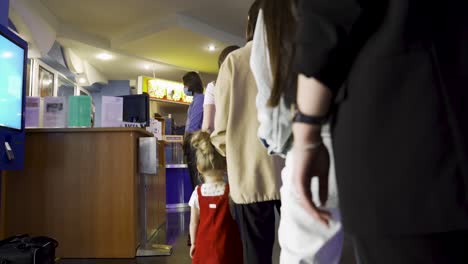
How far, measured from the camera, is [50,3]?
471 cm

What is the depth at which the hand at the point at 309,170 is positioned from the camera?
638 millimetres

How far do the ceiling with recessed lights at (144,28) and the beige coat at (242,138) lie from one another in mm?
3553

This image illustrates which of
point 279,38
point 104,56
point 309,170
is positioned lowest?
point 309,170

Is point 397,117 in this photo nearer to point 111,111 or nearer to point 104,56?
point 111,111

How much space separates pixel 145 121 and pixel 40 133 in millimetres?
879

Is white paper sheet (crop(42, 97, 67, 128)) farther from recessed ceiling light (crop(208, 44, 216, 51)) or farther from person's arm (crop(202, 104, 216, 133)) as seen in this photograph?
recessed ceiling light (crop(208, 44, 216, 51))

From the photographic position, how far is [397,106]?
20.7 inches

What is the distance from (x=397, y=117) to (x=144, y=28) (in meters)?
5.37

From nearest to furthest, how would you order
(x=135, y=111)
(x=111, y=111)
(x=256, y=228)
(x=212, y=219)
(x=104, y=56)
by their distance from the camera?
(x=256, y=228) → (x=212, y=219) → (x=111, y=111) → (x=135, y=111) → (x=104, y=56)

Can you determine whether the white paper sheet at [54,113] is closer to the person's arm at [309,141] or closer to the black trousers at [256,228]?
the black trousers at [256,228]

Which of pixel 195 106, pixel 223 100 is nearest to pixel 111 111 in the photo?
pixel 195 106

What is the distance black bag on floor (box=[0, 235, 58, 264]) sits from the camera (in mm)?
1737

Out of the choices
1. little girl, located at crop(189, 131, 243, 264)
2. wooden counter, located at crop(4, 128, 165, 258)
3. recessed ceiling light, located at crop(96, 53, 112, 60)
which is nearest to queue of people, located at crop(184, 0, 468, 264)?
little girl, located at crop(189, 131, 243, 264)

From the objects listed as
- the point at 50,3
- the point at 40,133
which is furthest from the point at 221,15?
the point at 40,133
